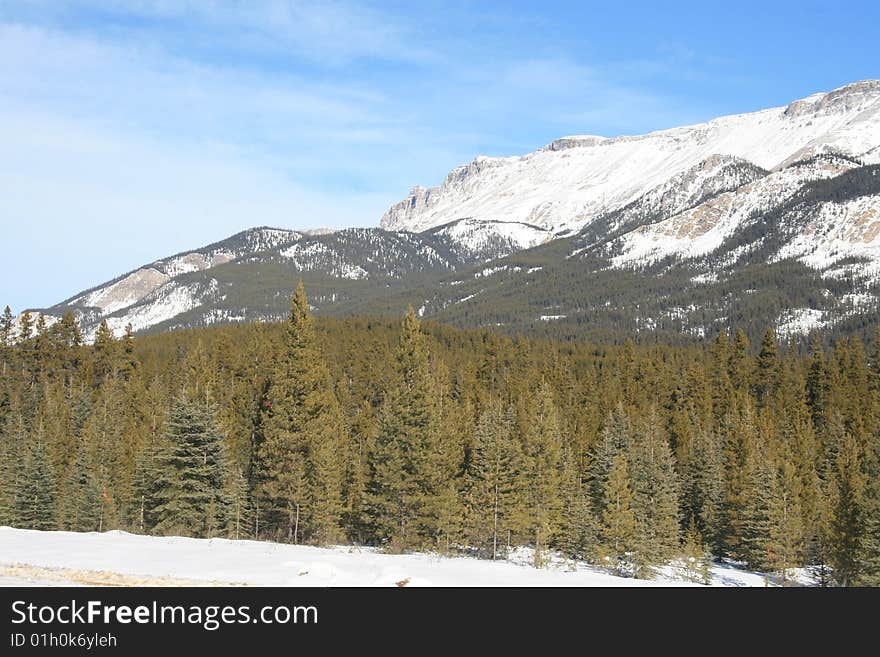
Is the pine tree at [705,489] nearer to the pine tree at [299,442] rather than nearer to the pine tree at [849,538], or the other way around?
the pine tree at [849,538]

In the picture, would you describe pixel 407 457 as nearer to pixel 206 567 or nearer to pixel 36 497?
pixel 206 567

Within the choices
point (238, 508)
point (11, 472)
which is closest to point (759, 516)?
point (238, 508)

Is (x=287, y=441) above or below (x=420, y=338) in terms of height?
below

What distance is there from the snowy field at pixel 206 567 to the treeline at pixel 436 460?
46.8ft

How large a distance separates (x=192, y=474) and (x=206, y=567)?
78.4 feet

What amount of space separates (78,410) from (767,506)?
69397 millimetres

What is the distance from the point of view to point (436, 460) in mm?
41062

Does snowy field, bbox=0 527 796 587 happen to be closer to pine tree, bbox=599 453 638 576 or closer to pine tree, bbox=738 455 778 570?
pine tree, bbox=599 453 638 576

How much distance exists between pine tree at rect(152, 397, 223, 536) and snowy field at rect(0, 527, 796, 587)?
1455 cm

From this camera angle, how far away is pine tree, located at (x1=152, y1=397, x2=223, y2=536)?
1484 inches

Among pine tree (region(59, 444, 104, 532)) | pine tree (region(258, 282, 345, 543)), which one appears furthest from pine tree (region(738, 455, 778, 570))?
pine tree (region(59, 444, 104, 532))
